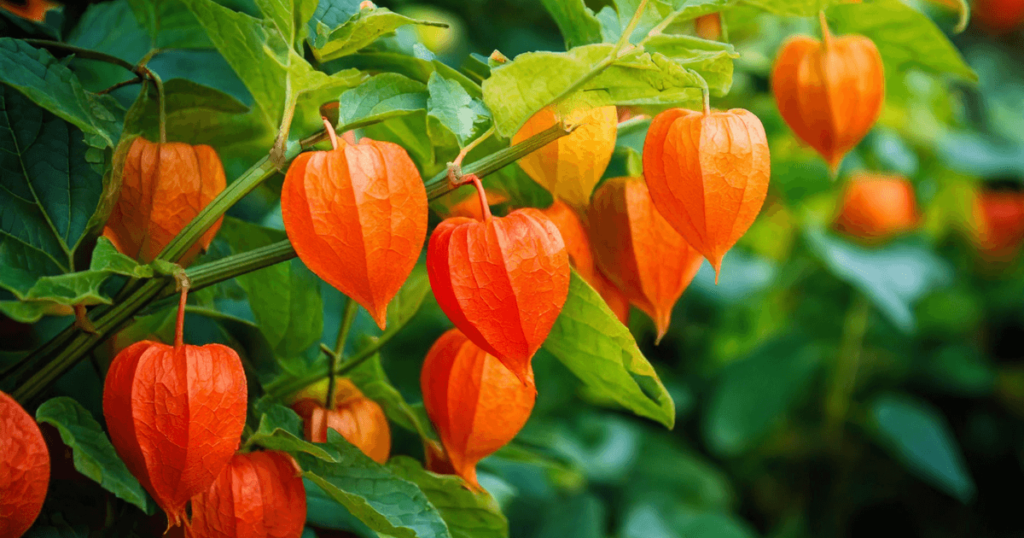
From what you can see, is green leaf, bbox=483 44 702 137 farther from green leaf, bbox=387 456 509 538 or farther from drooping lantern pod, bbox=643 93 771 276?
green leaf, bbox=387 456 509 538

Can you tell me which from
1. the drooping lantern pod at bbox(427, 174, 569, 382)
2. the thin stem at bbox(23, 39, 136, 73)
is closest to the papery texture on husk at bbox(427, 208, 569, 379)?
the drooping lantern pod at bbox(427, 174, 569, 382)

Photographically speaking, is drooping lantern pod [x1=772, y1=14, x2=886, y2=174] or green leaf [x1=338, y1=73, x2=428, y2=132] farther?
drooping lantern pod [x1=772, y1=14, x2=886, y2=174]

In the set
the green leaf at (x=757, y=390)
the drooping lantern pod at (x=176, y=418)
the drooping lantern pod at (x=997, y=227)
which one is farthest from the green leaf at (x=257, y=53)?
the drooping lantern pod at (x=997, y=227)

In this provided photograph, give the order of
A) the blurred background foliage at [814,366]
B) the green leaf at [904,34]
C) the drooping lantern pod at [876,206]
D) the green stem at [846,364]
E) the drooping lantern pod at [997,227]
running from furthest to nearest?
the drooping lantern pod at [997,227] < the green stem at [846,364] < the drooping lantern pod at [876,206] < the blurred background foliage at [814,366] < the green leaf at [904,34]

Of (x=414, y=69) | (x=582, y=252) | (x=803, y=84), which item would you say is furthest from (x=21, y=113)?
(x=803, y=84)

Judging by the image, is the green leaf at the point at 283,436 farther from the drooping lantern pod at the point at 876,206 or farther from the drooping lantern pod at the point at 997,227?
the drooping lantern pod at the point at 997,227
